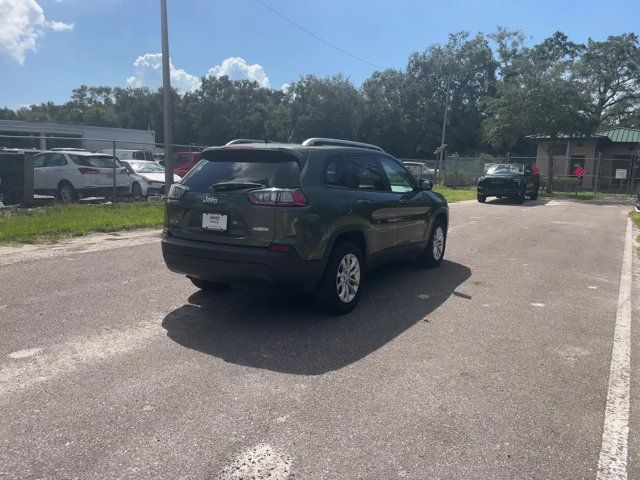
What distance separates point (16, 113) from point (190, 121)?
4136 cm

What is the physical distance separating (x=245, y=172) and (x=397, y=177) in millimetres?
2444

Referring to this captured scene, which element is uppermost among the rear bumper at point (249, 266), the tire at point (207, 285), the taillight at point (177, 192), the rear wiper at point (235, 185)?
the rear wiper at point (235, 185)

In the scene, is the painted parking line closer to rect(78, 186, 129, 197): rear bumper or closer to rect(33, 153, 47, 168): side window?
rect(78, 186, 129, 197): rear bumper

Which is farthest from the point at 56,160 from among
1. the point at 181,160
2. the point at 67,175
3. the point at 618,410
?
the point at 618,410

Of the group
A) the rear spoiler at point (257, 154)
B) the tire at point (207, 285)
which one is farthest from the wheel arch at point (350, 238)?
the tire at point (207, 285)

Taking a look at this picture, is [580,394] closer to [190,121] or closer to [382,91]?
[382,91]

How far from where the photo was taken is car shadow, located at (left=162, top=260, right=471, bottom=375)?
14.1ft

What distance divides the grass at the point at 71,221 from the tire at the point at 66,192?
1.78m

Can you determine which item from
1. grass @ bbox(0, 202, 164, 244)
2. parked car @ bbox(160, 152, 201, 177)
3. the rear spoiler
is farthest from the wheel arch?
parked car @ bbox(160, 152, 201, 177)

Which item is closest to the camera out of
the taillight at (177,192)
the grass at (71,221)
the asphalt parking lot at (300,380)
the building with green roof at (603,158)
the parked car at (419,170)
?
the asphalt parking lot at (300,380)

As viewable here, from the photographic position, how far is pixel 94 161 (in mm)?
14938

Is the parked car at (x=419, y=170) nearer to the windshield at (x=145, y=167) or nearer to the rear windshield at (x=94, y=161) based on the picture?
the windshield at (x=145, y=167)

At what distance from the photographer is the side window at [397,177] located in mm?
6555

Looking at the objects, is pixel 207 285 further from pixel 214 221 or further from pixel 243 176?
pixel 243 176
